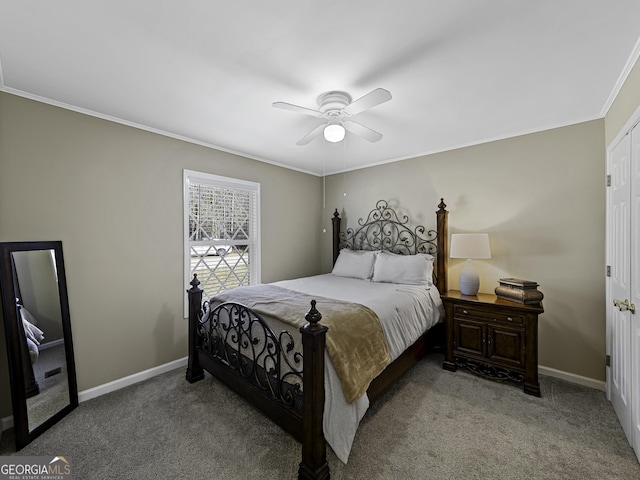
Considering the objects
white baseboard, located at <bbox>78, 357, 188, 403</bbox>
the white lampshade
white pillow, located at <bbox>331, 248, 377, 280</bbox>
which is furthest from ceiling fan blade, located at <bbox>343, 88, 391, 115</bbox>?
white baseboard, located at <bbox>78, 357, 188, 403</bbox>

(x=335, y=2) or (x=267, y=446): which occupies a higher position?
(x=335, y=2)

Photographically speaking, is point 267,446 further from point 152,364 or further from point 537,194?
point 537,194

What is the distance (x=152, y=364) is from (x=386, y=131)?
3.38 meters

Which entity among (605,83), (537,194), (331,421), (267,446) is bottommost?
(267,446)

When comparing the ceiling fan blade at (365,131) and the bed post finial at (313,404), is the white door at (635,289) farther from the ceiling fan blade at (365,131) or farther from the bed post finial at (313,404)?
the bed post finial at (313,404)

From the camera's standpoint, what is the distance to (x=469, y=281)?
2.95 metres

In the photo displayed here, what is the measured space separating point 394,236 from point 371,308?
6.22ft

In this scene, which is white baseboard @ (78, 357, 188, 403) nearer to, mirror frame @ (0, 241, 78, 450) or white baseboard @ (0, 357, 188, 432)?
white baseboard @ (0, 357, 188, 432)

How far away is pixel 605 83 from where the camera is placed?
2025 mm

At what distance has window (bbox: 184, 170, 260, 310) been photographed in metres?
3.20

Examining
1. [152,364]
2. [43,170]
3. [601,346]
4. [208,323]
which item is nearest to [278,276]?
[208,323]

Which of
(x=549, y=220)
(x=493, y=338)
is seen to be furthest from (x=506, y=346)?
(x=549, y=220)

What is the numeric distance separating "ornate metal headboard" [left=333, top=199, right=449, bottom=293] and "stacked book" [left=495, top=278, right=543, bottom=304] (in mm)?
700

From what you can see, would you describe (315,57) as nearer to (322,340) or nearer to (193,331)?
(322,340)
